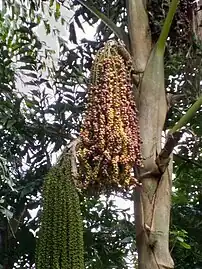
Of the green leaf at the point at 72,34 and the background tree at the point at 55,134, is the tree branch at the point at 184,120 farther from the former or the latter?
the green leaf at the point at 72,34

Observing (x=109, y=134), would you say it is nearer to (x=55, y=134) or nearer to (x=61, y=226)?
(x=61, y=226)

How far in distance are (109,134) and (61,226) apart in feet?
0.80

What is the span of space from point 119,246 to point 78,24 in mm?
1114

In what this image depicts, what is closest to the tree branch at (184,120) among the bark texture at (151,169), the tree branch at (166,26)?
the bark texture at (151,169)

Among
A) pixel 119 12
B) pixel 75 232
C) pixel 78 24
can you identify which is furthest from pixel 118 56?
pixel 78 24

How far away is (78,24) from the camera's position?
2.67 meters

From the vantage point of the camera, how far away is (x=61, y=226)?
1269mm

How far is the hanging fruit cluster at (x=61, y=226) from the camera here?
1242 mm

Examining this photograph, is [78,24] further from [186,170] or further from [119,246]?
[119,246]

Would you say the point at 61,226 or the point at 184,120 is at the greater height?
the point at 184,120

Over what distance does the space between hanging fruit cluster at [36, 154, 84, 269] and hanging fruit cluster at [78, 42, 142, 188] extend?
0.05 meters

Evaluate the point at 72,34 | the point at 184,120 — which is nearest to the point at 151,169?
the point at 184,120

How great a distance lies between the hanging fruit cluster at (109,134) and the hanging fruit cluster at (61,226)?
54 millimetres

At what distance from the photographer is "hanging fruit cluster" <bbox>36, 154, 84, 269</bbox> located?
124 cm
